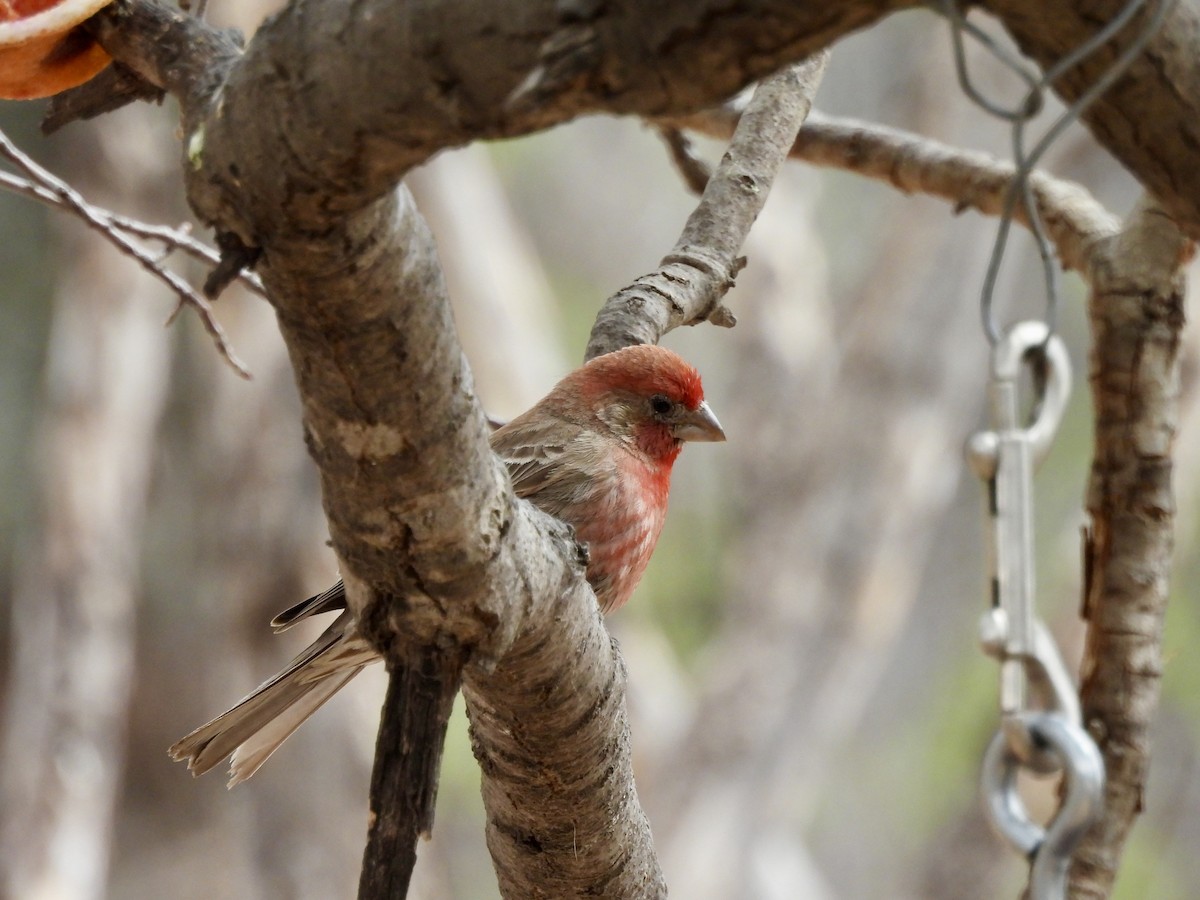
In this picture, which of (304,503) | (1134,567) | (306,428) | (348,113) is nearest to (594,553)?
(1134,567)

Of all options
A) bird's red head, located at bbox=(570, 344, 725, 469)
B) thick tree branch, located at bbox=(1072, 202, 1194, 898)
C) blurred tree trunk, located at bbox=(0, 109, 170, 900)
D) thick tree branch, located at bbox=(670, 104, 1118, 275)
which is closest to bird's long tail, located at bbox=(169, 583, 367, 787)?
bird's red head, located at bbox=(570, 344, 725, 469)

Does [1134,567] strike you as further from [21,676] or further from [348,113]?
[21,676]

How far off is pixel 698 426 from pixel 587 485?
524mm

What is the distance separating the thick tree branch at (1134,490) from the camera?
10.0ft

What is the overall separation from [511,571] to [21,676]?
5965 mm

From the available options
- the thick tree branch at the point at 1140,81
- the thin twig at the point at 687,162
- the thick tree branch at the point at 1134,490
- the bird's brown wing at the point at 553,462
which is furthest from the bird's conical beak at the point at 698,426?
the thick tree branch at the point at 1140,81

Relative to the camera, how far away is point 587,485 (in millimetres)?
3164

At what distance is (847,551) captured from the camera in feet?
27.1

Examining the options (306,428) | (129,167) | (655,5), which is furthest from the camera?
(129,167)

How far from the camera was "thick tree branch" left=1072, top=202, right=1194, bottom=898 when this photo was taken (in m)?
3.05

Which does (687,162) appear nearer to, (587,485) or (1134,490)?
(587,485)

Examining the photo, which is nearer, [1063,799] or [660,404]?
[1063,799]

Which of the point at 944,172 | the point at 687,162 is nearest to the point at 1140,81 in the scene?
the point at 944,172

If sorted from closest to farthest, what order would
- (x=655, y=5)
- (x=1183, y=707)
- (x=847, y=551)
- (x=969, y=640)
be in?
(x=655, y=5)
(x=847, y=551)
(x=1183, y=707)
(x=969, y=640)
